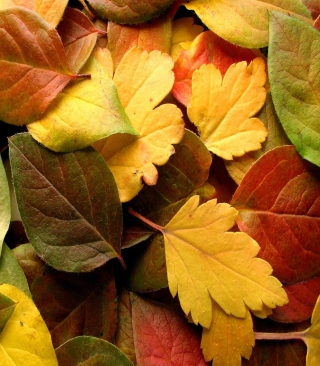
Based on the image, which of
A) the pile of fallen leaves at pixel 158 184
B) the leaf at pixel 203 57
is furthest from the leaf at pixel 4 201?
the leaf at pixel 203 57

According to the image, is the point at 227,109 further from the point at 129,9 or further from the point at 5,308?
the point at 5,308

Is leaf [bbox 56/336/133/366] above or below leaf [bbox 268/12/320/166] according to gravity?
below

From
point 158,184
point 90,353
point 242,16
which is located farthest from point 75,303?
point 242,16

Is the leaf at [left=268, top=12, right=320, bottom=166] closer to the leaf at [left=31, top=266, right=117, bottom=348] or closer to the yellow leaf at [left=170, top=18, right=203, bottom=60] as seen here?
the yellow leaf at [left=170, top=18, right=203, bottom=60]

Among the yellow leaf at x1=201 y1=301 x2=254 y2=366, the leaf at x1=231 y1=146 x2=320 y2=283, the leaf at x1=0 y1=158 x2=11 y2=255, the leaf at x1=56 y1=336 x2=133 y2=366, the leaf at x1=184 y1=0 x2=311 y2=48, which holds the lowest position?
the leaf at x1=56 y1=336 x2=133 y2=366

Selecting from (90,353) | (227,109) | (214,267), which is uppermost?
(227,109)

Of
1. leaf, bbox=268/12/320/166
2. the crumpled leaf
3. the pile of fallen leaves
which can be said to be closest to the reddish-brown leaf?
the pile of fallen leaves

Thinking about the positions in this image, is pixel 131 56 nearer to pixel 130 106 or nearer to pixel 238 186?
pixel 130 106

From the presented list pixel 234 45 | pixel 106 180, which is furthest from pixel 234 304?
pixel 234 45
